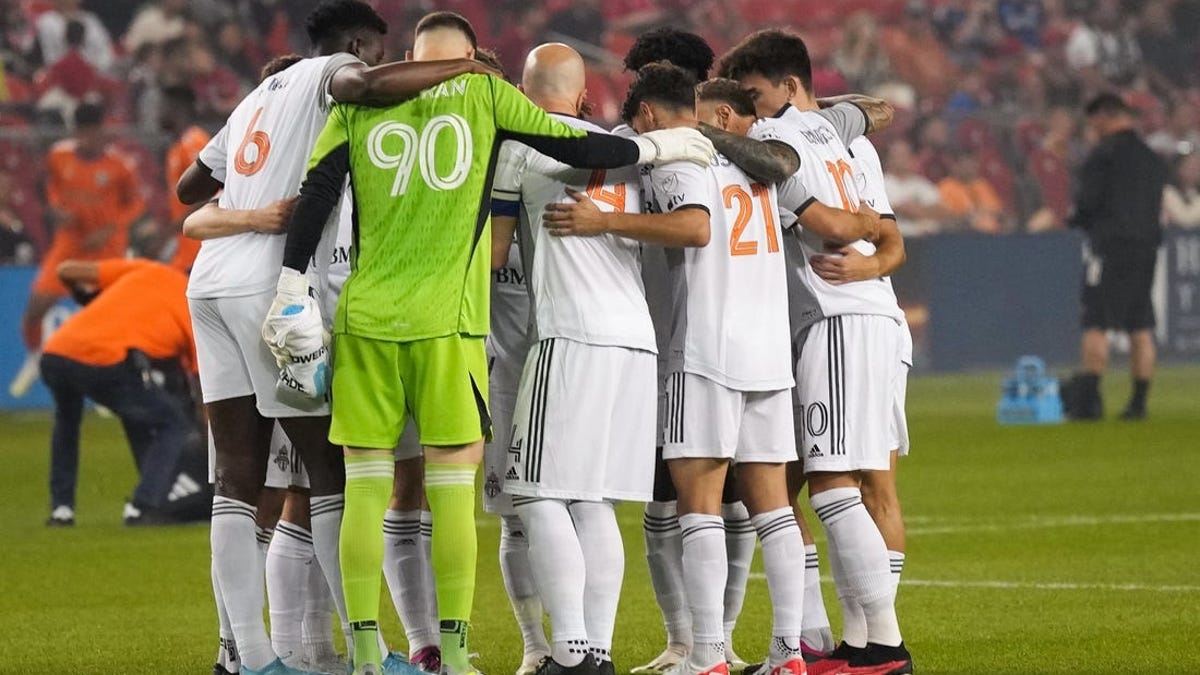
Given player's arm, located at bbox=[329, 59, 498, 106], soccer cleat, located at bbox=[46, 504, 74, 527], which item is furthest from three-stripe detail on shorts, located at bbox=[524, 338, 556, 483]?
soccer cleat, located at bbox=[46, 504, 74, 527]

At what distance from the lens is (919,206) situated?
23.9m

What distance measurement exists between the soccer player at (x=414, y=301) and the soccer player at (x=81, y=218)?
12.5 meters

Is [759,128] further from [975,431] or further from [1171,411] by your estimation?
[1171,411]

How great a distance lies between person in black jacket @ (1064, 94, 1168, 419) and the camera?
1770 centimetres

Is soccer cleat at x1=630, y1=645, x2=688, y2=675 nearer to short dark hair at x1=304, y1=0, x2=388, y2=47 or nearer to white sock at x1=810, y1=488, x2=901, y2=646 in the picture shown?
white sock at x1=810, y1=488, x2=901, y2=646

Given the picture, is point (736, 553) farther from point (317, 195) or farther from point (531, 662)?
point (317, 195)

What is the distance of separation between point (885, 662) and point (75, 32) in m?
16.9

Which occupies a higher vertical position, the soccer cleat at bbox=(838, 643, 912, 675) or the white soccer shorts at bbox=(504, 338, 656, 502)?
the white soccer shorts at bbox=(504, 338, 656, 502)

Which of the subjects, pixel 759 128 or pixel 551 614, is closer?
pixel 551 614

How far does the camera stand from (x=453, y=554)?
612cm

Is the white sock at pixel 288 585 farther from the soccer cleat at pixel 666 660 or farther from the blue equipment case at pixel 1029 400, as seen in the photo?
the blue equipment case at pixel 1029 400

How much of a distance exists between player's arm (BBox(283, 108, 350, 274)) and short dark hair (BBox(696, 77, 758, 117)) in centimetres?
129

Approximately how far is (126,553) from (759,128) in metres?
5.20

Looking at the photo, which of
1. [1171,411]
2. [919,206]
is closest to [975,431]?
[1171,411]
